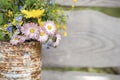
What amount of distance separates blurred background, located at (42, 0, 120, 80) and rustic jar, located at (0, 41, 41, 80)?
0.26 metres

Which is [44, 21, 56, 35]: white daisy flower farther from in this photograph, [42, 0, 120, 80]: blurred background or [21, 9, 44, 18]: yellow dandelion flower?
[42, 0, 120, 80]: blurred background

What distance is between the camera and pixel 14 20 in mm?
1322

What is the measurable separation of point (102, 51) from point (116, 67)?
0.11 metres

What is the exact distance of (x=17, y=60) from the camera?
1346 mm

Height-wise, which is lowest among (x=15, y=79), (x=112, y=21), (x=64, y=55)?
(x=15, y=79)

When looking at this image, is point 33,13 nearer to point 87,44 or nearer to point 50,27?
point 50,27

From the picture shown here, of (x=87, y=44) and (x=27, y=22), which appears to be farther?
(x=87, y=44)

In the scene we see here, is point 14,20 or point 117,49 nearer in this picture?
point 14,20

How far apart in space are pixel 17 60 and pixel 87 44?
16.4 inches

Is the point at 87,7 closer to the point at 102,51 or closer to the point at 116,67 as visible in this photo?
the point at 102,51

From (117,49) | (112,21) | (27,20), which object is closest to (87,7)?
(112,21)

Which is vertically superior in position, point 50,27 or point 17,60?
point 50,27

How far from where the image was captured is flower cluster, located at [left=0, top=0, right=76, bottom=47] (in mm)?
1325

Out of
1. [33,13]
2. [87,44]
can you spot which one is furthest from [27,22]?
[87,44]
